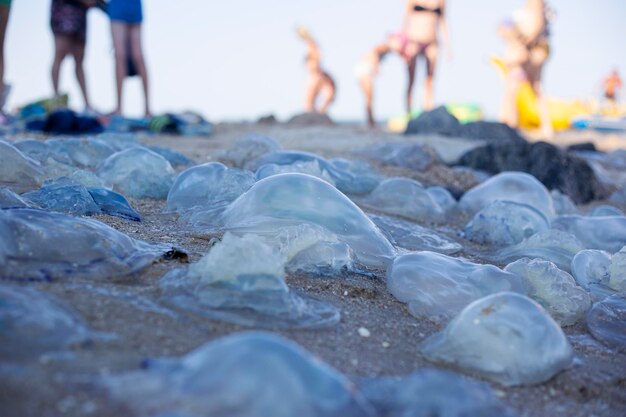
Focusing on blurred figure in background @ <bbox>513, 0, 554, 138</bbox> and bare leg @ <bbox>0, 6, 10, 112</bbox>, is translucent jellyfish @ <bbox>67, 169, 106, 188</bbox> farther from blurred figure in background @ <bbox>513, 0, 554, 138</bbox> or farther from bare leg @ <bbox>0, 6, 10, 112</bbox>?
blurred figure in background @ <bbox>513, 0, 554, 138</bbox>

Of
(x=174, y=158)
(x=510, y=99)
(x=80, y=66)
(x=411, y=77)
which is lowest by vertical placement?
(x=174, y=158)

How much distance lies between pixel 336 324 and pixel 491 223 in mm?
1410

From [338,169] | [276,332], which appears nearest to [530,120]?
[338,169]

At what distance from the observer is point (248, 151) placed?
337 cm

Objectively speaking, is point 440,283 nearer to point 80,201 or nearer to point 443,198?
point 80,201

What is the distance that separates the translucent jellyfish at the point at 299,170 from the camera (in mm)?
2503

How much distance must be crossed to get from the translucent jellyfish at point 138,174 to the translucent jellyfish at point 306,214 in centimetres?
66

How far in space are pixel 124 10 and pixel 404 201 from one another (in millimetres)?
3954

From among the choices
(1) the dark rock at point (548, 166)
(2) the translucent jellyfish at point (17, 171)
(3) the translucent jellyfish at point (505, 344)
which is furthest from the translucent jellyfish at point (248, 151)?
(3) the translucent jellyfish at point (505, 344)

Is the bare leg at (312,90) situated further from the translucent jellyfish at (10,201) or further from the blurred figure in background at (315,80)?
the translucent jellyfish at (10,201)

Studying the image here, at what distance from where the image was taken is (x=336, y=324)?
1.40 metres

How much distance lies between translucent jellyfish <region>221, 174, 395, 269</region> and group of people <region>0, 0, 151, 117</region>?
13.8 feet

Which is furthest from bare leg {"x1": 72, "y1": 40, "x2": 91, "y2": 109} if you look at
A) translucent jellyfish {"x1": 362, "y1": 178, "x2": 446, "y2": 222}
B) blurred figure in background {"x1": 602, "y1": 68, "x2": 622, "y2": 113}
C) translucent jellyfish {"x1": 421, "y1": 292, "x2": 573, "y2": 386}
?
blurred figure in background {"x1": 602, "y1": 68, "x2": 622, "y2": 113}

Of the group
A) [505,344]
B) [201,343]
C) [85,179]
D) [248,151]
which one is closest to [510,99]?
[248,151]
